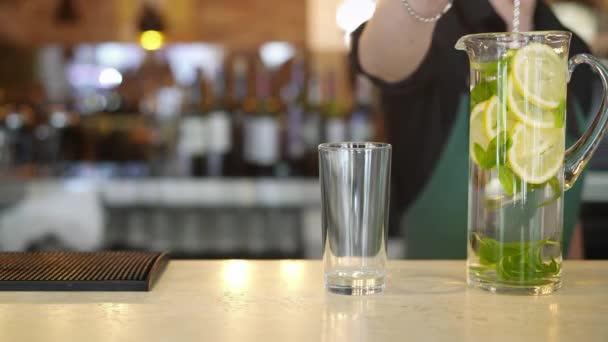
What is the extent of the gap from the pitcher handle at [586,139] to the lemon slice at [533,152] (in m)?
0.03

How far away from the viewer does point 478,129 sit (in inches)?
25.5

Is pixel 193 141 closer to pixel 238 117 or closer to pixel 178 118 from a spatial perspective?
pixel 238 117

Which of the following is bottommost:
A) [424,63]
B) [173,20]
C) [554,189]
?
[554,189]

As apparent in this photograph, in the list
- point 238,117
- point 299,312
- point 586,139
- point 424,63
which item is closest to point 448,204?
point 424,63

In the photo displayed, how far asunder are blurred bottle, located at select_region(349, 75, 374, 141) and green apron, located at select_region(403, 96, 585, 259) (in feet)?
3.59

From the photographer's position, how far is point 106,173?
267 centimetres

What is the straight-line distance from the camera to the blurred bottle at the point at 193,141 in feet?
8.06

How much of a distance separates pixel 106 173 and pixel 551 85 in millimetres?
2198

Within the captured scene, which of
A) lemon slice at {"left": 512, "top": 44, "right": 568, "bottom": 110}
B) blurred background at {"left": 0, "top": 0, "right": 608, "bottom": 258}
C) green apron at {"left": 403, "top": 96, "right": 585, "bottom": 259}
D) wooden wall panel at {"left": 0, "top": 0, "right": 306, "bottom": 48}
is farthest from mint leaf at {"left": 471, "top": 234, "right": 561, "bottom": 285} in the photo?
wooden wall panel at {"left": 0, "top": 0, "right": 306, "bottom": 48}

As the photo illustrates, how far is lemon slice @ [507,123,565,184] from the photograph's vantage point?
0.62 m

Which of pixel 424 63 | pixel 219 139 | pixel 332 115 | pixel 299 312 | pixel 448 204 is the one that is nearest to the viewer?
pixel 299 312

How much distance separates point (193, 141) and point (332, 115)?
43 centimetres

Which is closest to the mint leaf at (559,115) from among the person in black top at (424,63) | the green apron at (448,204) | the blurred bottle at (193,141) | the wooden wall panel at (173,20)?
the person in black top at (424,63)

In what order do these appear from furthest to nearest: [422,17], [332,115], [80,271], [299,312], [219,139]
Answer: [332,115], [219,139], [422,17], [80,271], [299,312]
